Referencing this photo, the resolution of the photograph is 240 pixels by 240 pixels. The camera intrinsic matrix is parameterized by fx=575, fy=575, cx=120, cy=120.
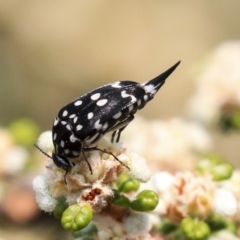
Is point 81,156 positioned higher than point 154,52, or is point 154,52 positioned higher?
point 154,52

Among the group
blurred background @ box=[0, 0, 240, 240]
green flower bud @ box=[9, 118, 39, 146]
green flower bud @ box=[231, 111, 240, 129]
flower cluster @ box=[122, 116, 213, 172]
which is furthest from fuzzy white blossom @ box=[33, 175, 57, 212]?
blurred background @ box=[0, 0, 240, 240]

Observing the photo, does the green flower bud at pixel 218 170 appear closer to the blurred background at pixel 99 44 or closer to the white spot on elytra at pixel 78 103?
the white spot on elytra at pixel 78 103

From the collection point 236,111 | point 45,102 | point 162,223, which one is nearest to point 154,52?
point 45,102

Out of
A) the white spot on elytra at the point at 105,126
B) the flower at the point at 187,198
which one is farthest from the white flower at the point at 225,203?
the white spot on elytra at the point at 105,126

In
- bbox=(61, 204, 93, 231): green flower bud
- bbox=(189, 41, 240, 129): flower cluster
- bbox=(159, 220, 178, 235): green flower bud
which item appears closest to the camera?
bbox=(61, 204, 93, 231): green flower bud

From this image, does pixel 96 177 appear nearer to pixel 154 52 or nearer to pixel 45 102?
pixel 45 102

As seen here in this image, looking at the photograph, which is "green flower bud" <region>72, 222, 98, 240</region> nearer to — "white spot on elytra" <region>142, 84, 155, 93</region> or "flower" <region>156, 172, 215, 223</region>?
"flower" <region>156, 172, 215, 223</region>

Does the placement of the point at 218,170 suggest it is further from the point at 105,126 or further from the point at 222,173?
the point at 105,126
